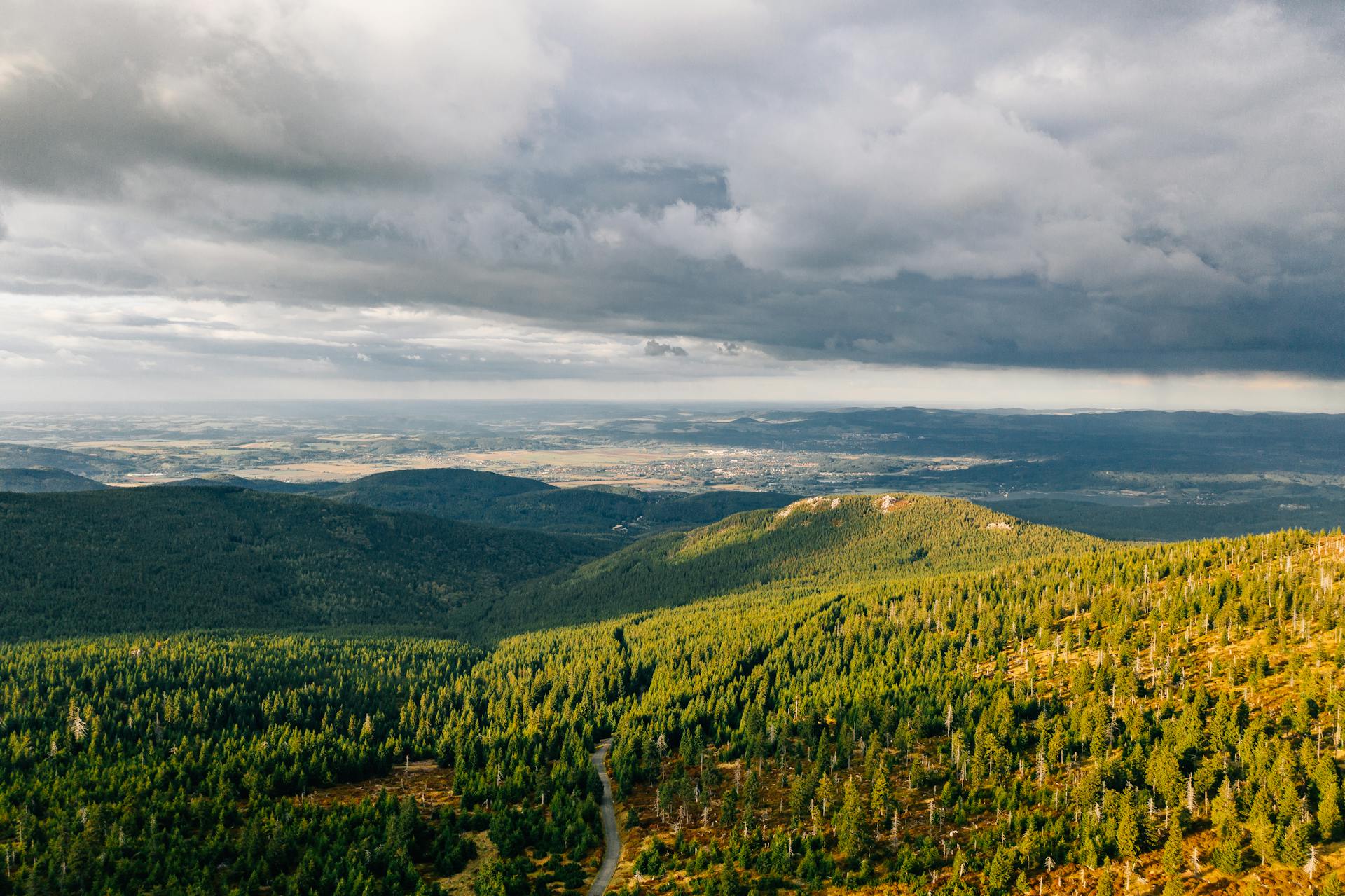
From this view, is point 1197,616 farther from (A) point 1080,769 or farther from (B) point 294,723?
(B) point 294,723

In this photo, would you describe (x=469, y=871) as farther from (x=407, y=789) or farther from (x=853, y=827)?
(x=853, y=827)

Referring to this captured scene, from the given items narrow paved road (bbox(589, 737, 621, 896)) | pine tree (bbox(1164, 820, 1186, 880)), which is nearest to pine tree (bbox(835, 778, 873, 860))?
narrow paved road (bbox(589, 737, 621, 896))

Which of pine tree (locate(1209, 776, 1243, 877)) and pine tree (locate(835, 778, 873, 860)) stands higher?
pine tree (locate(1209, 776, 1243, 877))

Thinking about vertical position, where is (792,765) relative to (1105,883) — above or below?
below

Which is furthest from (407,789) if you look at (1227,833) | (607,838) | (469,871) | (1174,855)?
(1227,833)

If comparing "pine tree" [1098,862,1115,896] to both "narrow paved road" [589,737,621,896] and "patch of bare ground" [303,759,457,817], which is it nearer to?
"narrow paved road" [589,737,621,896]

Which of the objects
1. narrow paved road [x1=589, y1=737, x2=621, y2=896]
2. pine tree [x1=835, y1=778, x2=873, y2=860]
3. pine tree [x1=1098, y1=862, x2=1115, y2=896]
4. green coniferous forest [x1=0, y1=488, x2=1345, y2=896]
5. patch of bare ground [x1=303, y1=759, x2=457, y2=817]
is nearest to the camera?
pine tree [x1=1098, y1=862, x2=1115, y2=896]

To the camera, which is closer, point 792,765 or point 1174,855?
point 1174,855

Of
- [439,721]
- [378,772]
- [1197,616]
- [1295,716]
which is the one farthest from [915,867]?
[439,721]
